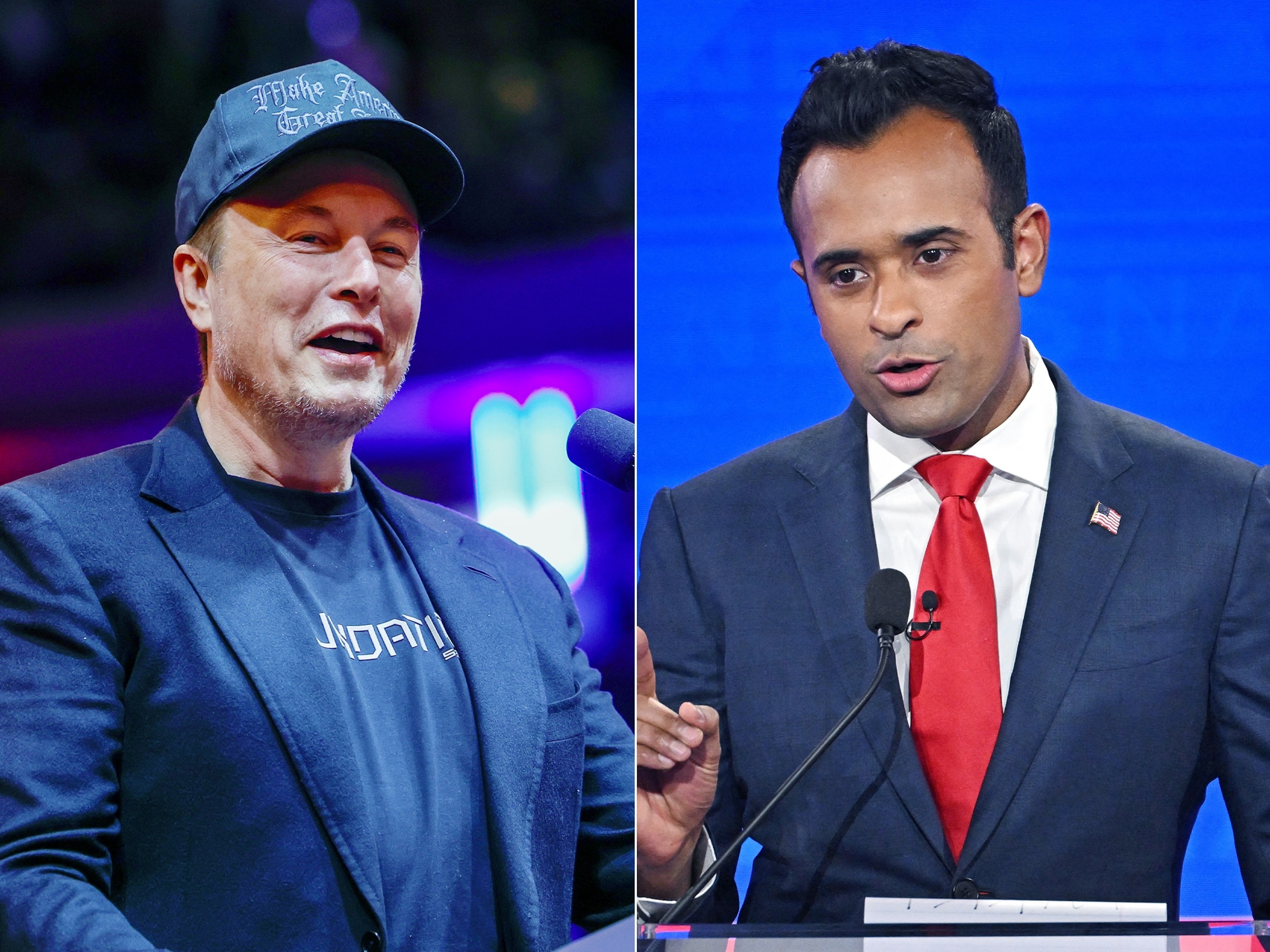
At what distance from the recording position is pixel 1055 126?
2742 mm

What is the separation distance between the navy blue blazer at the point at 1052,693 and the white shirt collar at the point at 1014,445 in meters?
0.02

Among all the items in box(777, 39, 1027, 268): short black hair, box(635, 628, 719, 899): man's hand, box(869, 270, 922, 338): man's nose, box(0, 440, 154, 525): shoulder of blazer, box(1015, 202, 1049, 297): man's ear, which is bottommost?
box(635, 628, 719, 899): man's hand

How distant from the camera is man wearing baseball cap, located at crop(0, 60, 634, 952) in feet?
7.54

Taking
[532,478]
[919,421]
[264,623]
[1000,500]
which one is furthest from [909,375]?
[264,623]

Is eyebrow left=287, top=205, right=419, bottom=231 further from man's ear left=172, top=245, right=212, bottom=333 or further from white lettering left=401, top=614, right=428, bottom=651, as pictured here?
white lettering left=401, top=614, right=428, bottom=651

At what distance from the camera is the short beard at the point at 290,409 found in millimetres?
2525

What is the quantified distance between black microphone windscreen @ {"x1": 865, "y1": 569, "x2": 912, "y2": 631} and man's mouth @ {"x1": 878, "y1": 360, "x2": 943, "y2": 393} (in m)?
0.38

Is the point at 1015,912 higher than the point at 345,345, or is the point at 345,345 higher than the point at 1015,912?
the point at 345,345

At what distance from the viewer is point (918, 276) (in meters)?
2.66

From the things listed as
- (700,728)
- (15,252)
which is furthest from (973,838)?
(15,252)

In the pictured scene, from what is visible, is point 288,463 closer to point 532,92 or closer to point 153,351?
point 153,351

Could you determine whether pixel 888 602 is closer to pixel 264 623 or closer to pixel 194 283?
pixel 264 623

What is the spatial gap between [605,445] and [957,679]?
0.87 m

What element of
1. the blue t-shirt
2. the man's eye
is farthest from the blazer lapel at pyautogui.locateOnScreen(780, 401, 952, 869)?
the blue t-shirt
